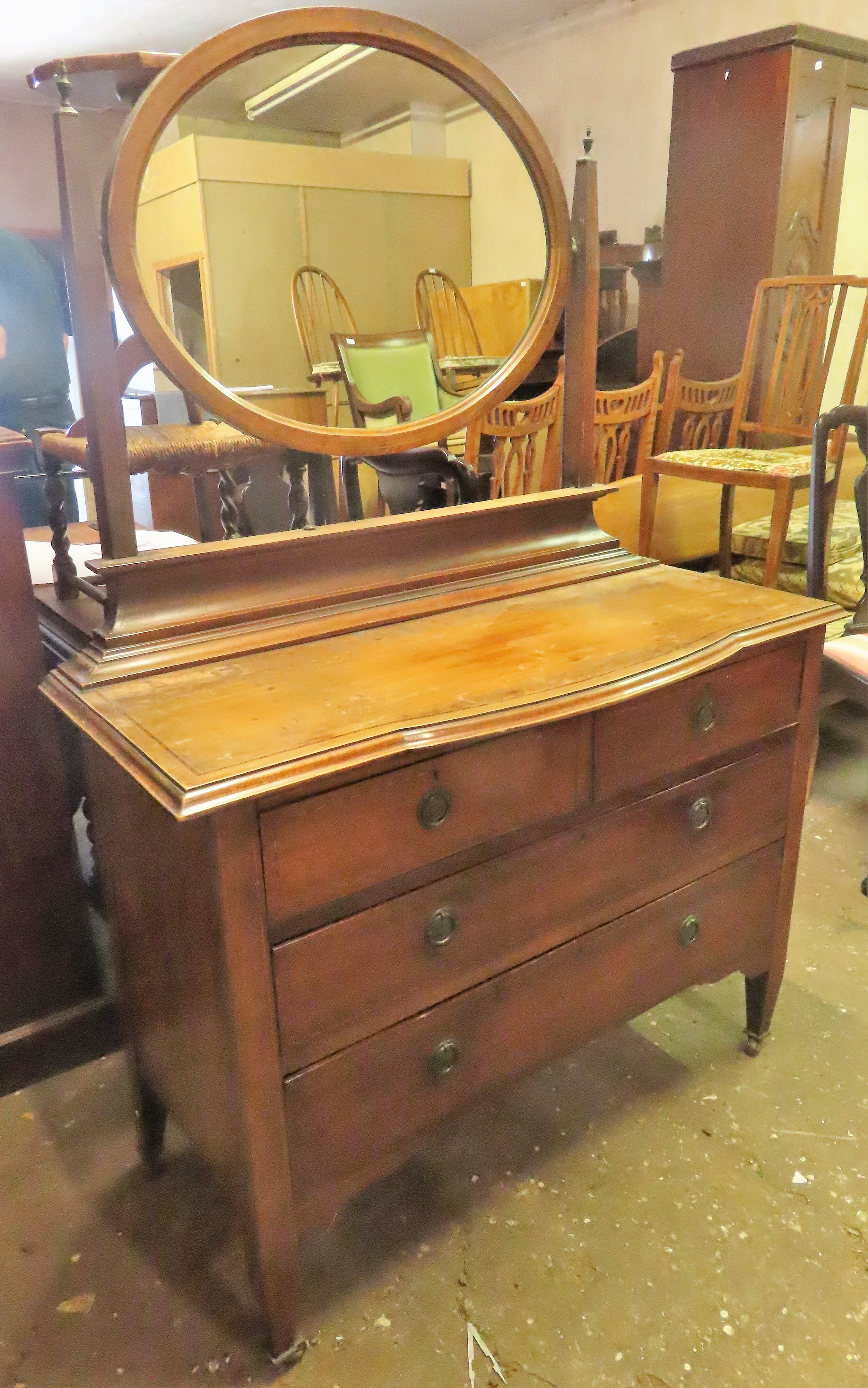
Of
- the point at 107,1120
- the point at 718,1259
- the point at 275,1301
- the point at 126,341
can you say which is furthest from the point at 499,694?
the point at 107,1120

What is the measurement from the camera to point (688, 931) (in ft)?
4.47

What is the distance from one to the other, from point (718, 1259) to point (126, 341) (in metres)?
1.38

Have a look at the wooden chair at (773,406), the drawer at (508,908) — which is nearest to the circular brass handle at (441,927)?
the drawer at (508,908)

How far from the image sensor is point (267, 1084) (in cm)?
97

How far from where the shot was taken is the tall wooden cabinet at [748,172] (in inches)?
143

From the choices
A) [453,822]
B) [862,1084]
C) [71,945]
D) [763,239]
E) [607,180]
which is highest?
[607,180]

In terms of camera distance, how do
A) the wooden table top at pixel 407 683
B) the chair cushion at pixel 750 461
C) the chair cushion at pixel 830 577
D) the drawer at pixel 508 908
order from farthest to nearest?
1. the chair cushion at pixel 750 461
2. the chair cushion at pixel 830 577
3. the drawer at pixel 508 908
4. the wooden table top at pixel 407 683

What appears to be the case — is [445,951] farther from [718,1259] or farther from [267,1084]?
[718,1259]

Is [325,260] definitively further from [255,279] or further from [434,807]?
[434,807]

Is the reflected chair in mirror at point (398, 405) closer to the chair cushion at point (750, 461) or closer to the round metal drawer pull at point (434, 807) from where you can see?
the round metal drawer pull at point (434, 807)

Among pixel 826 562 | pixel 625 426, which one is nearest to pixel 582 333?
pixel 826 562

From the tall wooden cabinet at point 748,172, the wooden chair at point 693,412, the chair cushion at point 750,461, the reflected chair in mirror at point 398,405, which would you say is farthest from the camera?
the tall wooden cabinet at point 748,172

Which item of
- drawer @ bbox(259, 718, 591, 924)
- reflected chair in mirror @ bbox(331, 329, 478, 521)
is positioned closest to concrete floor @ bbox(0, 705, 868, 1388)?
drawer @ bbox(259, 718, 591, 924)

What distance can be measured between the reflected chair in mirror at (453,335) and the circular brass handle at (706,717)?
0.57 m
